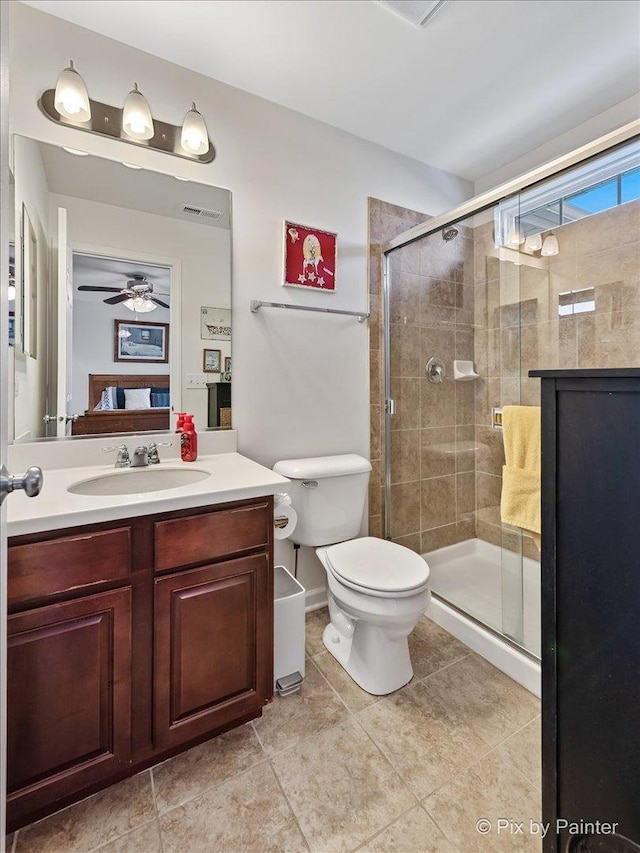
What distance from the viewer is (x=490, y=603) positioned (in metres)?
1.87

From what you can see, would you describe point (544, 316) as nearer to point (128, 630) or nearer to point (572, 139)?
point (572, 139)

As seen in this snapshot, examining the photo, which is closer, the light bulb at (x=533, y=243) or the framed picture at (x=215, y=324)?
the framed picture at (x=215, y=324)

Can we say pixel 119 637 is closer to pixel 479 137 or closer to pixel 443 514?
pixel 443 514

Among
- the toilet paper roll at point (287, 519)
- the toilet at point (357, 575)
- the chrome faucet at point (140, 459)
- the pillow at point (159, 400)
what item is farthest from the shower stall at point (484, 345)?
the chrome faucet at point (140, 459)

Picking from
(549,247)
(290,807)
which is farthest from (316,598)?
(549,247)

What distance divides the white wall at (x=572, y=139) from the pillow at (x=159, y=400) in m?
2.33

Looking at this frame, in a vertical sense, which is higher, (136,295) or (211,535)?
(136,295)

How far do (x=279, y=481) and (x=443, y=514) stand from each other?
138 centimetres

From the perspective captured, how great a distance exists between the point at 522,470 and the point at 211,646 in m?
1.30

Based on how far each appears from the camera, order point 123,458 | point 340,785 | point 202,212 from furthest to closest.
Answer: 1. point 202,212
2. point 123,458
3. point 340,785

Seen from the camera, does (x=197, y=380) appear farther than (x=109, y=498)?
Yes

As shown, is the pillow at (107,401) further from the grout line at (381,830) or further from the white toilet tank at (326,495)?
the grout line at (381,830)

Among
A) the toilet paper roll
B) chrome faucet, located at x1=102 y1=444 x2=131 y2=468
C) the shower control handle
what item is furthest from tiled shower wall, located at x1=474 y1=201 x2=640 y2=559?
chrome faucet, located at x1=102 y1=444 x2=131 y2=468

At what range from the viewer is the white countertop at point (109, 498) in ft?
3.15
